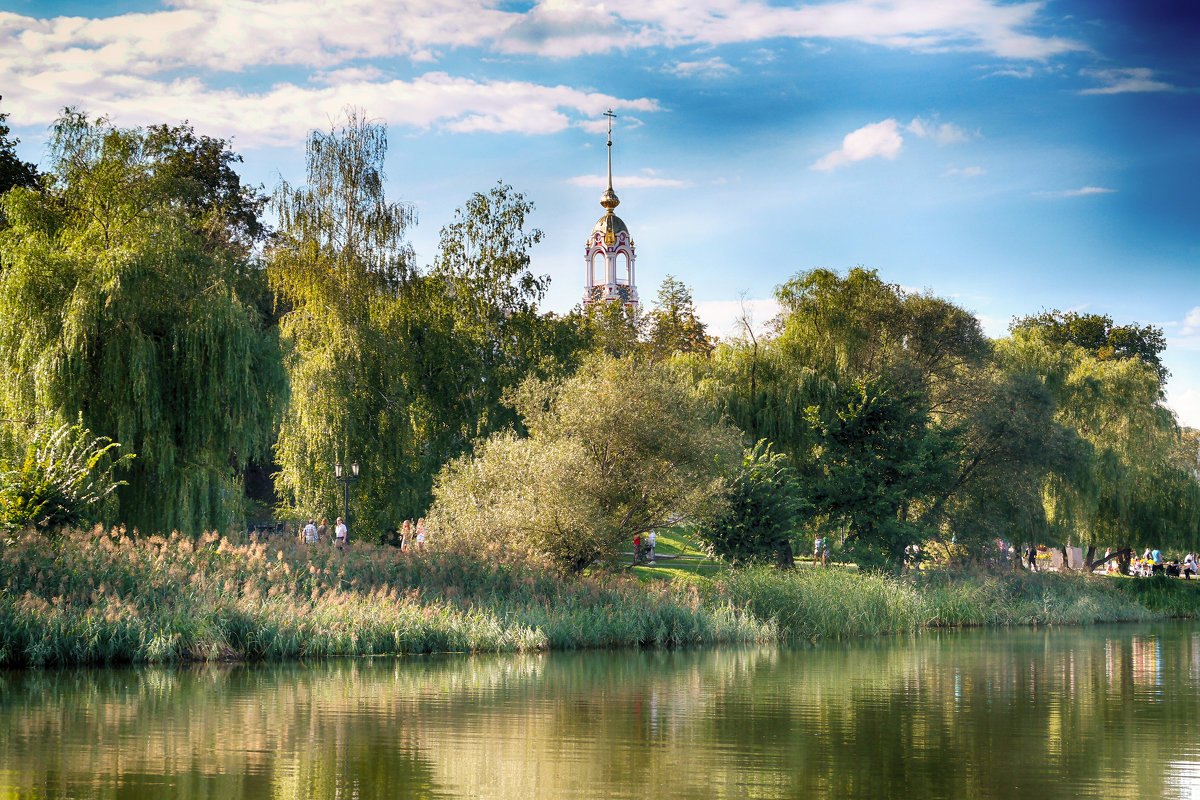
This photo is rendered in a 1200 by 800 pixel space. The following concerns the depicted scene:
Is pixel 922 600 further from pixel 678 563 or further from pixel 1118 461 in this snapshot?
pixel 1118 461

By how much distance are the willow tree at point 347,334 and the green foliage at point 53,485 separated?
10.3 m

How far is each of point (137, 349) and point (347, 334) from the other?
34.7 feet

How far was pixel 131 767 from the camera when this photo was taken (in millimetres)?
10008

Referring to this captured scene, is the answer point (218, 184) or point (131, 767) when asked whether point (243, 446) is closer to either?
point (131, 767)

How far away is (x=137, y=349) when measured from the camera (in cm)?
2409

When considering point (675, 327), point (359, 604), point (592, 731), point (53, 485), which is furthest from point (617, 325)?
point (592, 731)

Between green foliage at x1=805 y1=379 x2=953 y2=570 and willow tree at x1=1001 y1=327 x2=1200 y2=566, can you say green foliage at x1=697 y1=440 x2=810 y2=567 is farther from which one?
willow tree at x1=1001 y1=327 x2=1200 y2=566

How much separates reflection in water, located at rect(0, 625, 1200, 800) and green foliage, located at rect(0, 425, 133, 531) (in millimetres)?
5539

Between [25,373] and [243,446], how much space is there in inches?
184

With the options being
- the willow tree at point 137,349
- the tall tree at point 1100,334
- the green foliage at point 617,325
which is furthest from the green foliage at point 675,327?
the willow tree at point 137,349

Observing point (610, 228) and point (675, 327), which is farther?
point (610, 228)

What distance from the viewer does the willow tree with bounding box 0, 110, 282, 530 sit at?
23969mm

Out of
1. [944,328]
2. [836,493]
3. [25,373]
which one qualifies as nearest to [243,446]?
[25,373]

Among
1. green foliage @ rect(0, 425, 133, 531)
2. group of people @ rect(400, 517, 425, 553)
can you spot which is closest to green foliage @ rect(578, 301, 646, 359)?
group of people @ rect(400, 517, 425, 553)
